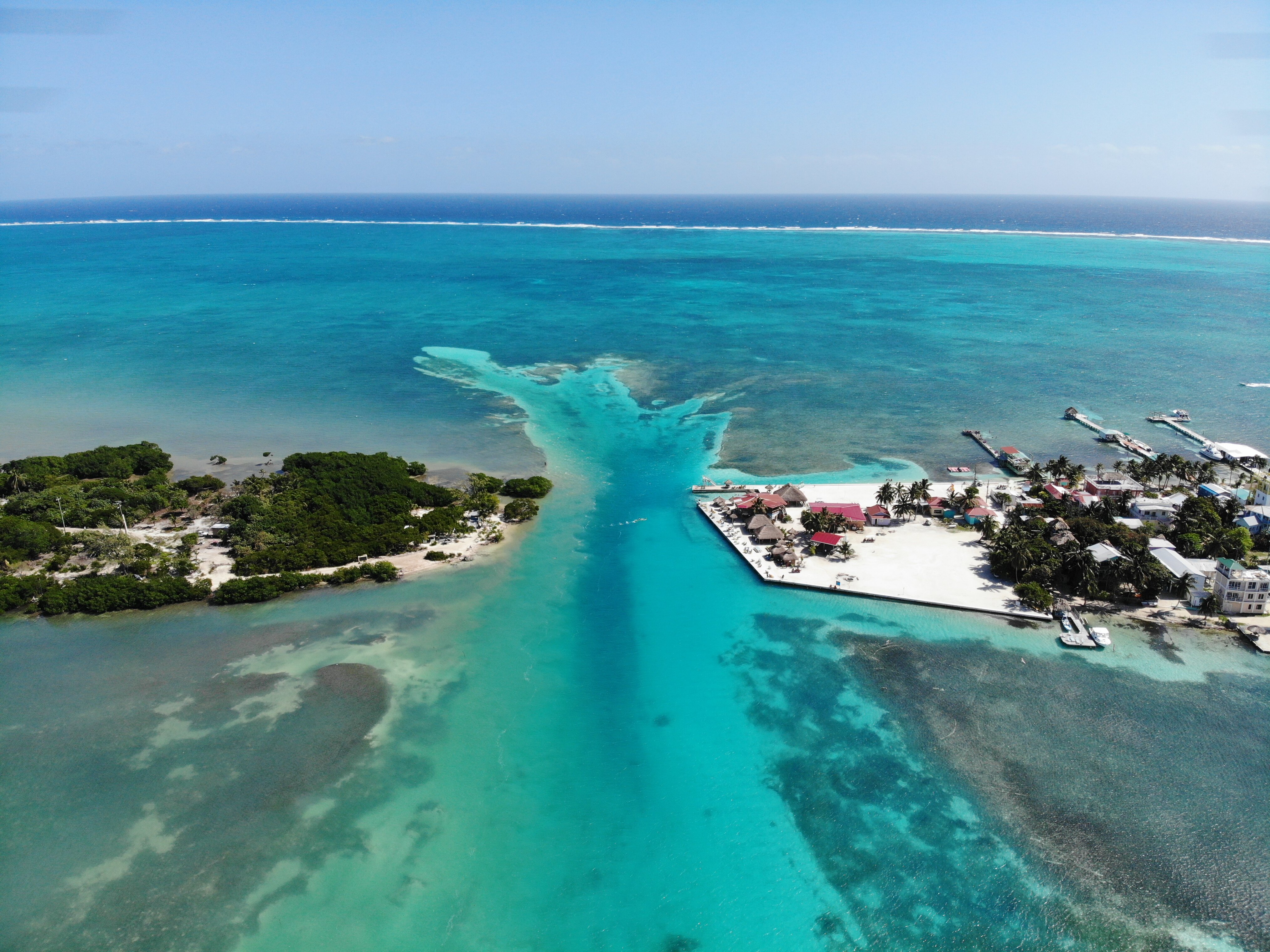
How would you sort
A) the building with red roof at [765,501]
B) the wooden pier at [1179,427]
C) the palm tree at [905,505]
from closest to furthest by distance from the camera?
the palm tree at [905,505] < the building with red roof at [765,501] < the wooden pier at [1179,427]

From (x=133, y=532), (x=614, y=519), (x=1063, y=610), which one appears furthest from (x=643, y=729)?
(x=133, y=532)

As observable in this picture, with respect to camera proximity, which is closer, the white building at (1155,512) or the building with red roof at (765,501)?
the white building at (1155,512)

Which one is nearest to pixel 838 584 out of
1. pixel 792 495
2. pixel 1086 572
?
pixel 792 495

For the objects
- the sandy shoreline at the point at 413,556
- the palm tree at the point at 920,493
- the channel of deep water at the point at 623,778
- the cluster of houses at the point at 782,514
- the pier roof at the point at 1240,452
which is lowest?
the channel of deep water at the point at 623,778

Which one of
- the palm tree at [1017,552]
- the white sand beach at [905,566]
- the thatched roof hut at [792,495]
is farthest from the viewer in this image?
the thatched roof hut at [792,495]

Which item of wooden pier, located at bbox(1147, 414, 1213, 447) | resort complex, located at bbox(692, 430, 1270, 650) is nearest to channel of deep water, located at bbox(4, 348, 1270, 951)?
resort complex, located at bbox(692, 430, 1270, 650)

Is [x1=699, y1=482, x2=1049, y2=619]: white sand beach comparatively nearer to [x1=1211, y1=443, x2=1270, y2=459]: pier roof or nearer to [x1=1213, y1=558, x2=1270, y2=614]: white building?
[x1=1213, y1=558, x2=1270, y2=614]: white building

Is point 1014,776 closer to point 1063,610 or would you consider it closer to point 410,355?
point 1063,610

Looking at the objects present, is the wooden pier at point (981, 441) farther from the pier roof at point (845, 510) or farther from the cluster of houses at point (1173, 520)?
the pier roof at point (845, 510)

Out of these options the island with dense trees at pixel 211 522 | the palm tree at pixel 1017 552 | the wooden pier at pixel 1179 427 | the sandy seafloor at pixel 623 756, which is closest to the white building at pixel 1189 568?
the sandy seafloor at pixel 623 756
